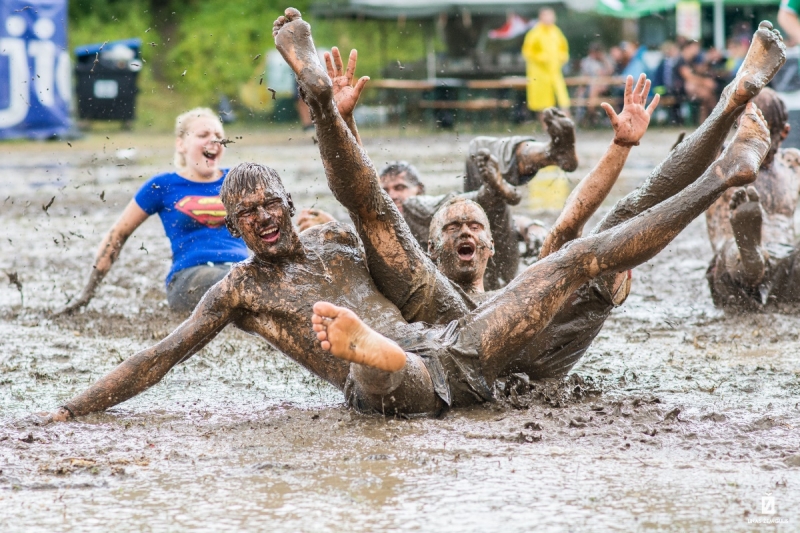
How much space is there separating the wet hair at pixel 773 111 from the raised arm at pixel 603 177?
1859 mm

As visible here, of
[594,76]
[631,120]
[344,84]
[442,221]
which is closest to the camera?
[344,84]

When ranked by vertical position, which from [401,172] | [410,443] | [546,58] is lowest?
[410,443]

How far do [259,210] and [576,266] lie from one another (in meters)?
1.23

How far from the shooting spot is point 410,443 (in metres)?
3.98

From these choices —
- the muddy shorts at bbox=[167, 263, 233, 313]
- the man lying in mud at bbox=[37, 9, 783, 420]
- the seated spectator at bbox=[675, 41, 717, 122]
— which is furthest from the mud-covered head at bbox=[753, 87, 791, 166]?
the seated spectator at bbox=[675, 41, 717, 122]

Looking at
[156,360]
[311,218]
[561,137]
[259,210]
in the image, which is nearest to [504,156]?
[561,137]

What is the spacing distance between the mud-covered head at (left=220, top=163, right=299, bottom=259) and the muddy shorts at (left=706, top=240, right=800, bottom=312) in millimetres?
3238

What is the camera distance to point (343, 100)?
180 inches

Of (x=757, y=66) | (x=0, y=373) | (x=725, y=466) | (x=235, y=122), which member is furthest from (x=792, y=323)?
(x=235, y=122)

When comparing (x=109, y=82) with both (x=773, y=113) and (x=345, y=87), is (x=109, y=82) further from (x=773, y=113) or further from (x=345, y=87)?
(x=345, y=87)

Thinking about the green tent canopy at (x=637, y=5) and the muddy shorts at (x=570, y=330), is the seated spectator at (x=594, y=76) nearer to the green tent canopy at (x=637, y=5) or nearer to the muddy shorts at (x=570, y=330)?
the green tent canopy at (x=637, y=5)

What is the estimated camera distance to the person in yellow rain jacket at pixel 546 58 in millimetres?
20344

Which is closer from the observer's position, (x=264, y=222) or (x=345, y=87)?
(x=264, y=222)

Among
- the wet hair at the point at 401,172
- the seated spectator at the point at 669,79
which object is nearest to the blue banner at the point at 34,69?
the seated spectator at the point at 669,79
